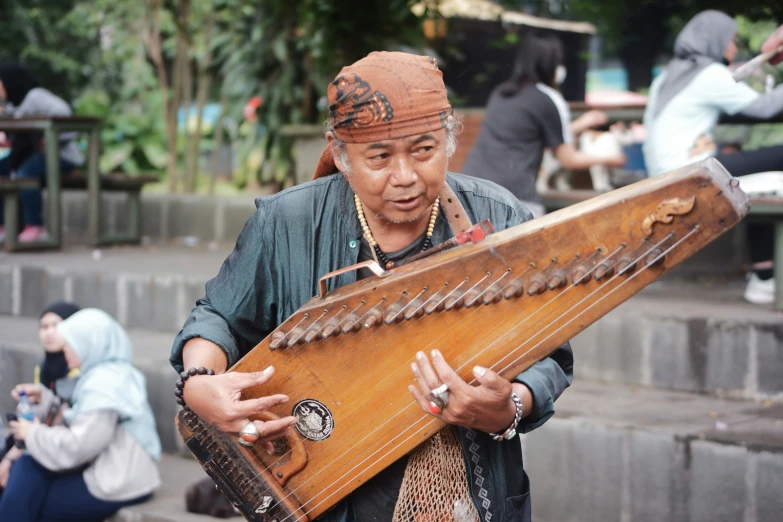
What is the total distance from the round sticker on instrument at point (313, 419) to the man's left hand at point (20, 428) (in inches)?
113

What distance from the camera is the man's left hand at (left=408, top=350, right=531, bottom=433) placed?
1970 millimetres

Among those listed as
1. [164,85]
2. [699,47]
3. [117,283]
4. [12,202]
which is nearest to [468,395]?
[699,47]

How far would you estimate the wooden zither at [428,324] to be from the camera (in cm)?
192

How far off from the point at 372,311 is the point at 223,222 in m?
6.94

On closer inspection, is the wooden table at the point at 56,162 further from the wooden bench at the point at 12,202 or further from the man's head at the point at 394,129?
the man's head at the point at 394,129

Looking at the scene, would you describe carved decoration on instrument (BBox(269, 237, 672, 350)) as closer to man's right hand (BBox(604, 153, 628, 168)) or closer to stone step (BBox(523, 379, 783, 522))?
stone step (BBox(523, 379, 783, 522))

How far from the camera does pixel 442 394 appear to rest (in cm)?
199

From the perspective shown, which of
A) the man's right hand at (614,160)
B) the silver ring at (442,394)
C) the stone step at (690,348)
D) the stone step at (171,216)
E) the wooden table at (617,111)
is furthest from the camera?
the stone step at (171,216)

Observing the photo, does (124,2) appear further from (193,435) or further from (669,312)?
(193,435)

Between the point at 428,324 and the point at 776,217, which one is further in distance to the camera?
the point at 776,217

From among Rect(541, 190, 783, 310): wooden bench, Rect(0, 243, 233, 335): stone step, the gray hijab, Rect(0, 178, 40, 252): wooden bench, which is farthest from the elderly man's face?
Rect(0, 178, 40, 252): wooden bench

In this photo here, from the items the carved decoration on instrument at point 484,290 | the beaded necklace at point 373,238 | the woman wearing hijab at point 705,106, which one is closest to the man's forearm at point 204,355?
the carved decoration on instrument at point 484,290

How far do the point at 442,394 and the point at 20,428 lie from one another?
3.32 m

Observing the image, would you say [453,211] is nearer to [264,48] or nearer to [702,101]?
[702,101]
